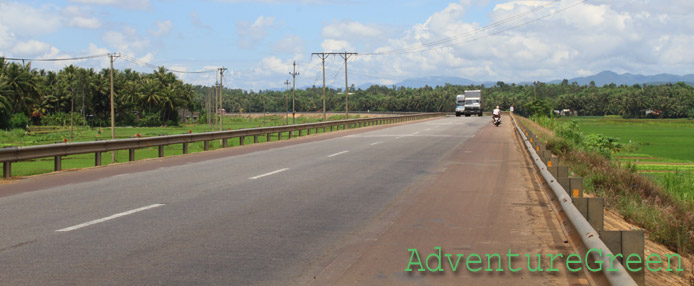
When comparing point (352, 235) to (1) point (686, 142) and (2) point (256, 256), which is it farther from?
(1) point (686, 142)

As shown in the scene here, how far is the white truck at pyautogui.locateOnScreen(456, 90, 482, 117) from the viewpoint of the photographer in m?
86.8

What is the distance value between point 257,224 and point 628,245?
185 inches

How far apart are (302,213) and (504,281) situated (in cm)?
407

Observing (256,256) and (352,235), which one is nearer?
(256,256)

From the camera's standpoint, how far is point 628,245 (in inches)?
206

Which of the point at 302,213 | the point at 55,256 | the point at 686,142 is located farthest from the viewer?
the point at 686,142

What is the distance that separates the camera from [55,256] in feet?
21.3

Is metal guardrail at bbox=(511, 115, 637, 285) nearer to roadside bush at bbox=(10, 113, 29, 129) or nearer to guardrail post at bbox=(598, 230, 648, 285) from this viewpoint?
guardrail post at bbox=(598, 230, 648, 285)

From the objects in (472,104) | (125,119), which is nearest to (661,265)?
(472,104)

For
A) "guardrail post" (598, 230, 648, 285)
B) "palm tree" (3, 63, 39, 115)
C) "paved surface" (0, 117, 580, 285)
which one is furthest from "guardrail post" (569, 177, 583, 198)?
"palm tree" (3, 63, 39, 115)

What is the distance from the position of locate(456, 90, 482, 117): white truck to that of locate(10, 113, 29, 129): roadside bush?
6727cm

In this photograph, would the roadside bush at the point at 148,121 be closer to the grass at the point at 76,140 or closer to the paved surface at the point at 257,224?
the grass at the point at 76,140

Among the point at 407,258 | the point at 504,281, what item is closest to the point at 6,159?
the point at 407,258

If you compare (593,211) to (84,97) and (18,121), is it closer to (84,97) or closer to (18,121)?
(18,121)
